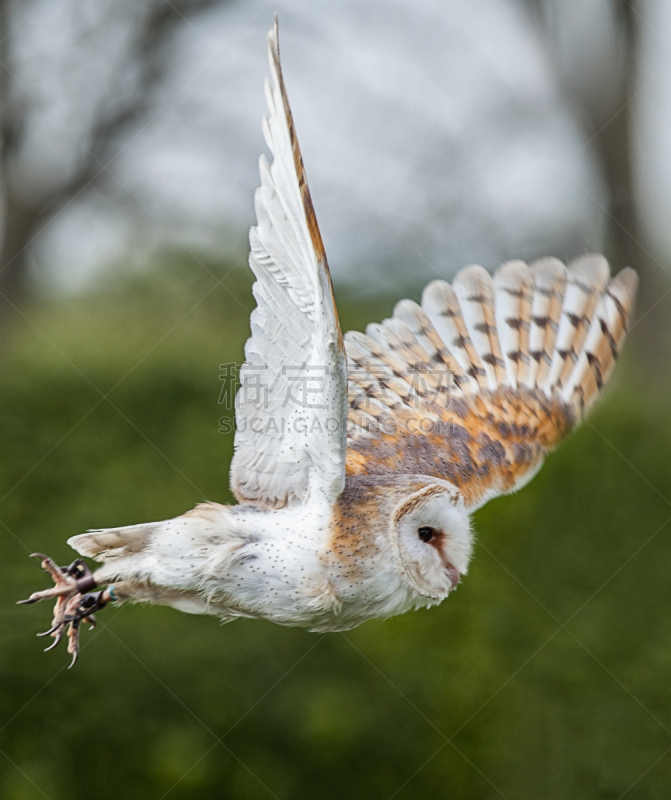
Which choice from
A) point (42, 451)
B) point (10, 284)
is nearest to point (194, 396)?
point (42, 451)

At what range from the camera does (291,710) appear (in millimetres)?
3500

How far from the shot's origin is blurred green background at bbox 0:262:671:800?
11.5ft

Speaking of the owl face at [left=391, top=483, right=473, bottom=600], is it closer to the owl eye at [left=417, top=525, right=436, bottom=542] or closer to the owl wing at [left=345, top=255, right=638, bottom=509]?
the owl eye at [left=417, top=525, right=436, bottom=542]

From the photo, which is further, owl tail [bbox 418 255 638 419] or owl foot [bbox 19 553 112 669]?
owl tail [bbox 418 255 638 419]

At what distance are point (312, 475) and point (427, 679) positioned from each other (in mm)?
1769

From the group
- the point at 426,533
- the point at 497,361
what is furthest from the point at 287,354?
the point at 497,361

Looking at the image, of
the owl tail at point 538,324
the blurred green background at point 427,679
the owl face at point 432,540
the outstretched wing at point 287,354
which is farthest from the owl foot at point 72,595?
the owl tail at point 538,324

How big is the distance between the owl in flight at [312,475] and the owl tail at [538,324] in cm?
1

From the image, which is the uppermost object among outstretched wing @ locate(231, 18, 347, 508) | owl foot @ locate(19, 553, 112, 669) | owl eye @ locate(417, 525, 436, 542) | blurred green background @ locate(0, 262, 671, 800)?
outstretched wing @ locate(231, 18, 347, 508)

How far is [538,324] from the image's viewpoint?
3035 mm

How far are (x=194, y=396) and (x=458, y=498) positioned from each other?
1.88 meters

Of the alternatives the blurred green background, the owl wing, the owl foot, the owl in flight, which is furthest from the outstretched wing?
the blurred green background

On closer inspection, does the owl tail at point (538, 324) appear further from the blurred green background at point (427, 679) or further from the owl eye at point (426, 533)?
the owl eye at point (426, 533)

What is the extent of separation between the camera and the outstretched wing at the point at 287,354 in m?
1.65
